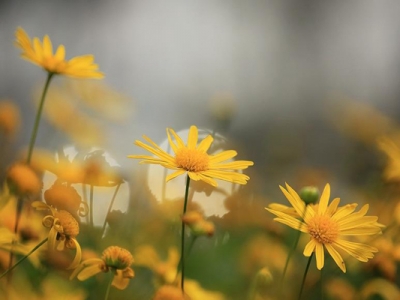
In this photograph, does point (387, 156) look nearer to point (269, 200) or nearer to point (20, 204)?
point (269, 200)

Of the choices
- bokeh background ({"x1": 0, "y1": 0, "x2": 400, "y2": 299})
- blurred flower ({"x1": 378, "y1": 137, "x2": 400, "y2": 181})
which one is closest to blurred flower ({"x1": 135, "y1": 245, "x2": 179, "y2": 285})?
bokeh background ({"x1": 0, "y1": 0, "x2": 400, "y2": 299})

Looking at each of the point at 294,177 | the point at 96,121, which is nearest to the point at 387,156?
the point at 294,177

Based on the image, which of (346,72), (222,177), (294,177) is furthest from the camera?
(346,72)

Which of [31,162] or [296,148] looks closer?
[31,162]

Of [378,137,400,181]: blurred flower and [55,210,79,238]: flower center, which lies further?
[378,137,400,181]: blurred flower

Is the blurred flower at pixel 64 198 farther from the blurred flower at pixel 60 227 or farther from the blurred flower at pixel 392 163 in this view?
the blurred flower at pixel 392 163

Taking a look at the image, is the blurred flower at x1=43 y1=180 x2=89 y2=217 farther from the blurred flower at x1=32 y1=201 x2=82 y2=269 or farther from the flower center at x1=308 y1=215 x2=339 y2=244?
the flower center at x1=308 y1=215 x2=339 y2=244
